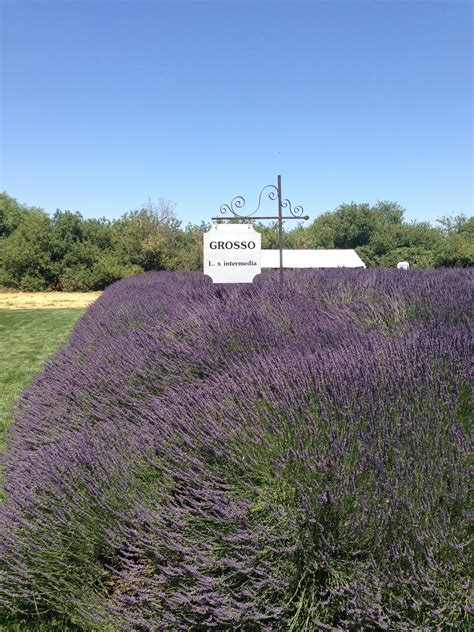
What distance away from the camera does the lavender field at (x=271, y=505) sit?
150 centimetres

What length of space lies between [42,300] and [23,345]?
1386 centimetres

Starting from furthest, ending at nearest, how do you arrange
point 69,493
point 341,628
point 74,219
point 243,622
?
point 74,219, point 69,493, point 243,622, point 341,628

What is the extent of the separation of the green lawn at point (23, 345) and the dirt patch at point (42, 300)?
366 centimetres

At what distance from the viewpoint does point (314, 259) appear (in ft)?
110

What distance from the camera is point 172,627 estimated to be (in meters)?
1.67

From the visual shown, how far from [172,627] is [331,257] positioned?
111 ft

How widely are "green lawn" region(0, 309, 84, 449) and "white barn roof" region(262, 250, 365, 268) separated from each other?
17656mm

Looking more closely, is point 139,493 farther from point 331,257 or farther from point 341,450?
point 331,257

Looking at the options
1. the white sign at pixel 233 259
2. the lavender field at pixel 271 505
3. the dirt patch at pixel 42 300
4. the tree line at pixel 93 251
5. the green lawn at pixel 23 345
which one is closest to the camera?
the lavender field at pixel 271 505

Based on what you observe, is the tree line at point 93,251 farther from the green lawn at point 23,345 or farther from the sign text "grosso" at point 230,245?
the sign text "grosso" at point 230,245

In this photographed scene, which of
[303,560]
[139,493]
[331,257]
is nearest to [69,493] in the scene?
[139,493]

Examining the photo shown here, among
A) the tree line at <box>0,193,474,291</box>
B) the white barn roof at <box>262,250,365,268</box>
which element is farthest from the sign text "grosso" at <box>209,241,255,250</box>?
the white barn roof at <box>262,250,365,268</box>

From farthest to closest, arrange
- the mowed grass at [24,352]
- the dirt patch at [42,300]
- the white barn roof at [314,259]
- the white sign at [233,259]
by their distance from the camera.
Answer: the white barn roof at [314,259] → the dirt patch at [42,300] → the white sign at [233,259] → the mowed grass at [24,352]

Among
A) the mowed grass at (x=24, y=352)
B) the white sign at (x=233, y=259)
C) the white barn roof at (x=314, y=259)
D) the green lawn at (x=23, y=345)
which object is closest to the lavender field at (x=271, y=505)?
the mowed grass at (x=24, y=352)
